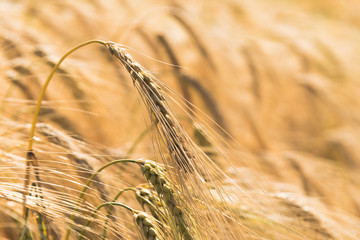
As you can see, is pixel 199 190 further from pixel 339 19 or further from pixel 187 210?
pixel 339 19

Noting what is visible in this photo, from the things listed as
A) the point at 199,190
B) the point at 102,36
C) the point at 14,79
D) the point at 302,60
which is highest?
the point at 302,60

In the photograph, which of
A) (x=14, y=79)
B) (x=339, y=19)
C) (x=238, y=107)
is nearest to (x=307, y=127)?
(x=238, y=107)

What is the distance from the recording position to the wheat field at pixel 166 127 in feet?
1.56

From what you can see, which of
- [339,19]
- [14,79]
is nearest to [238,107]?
[14,79]

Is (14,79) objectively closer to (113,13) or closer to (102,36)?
(102,36)

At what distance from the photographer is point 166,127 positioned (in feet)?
1.43

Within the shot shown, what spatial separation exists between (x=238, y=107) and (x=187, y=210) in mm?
1215

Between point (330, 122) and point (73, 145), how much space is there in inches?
69.0

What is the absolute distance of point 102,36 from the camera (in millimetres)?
1327

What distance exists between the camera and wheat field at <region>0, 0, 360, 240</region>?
0.47 metres

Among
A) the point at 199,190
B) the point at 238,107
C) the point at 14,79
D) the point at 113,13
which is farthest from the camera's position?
the point at 238,107

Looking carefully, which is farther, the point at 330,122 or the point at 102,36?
the point at 330,122

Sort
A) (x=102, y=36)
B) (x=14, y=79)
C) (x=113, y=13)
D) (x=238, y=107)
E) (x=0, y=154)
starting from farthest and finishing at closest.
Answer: (x=238, y=107) → (x=113, y=13) → (x=102, y=36) → (x=14, y=79) → (x=0, y=154)

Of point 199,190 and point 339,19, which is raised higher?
point 339,19
